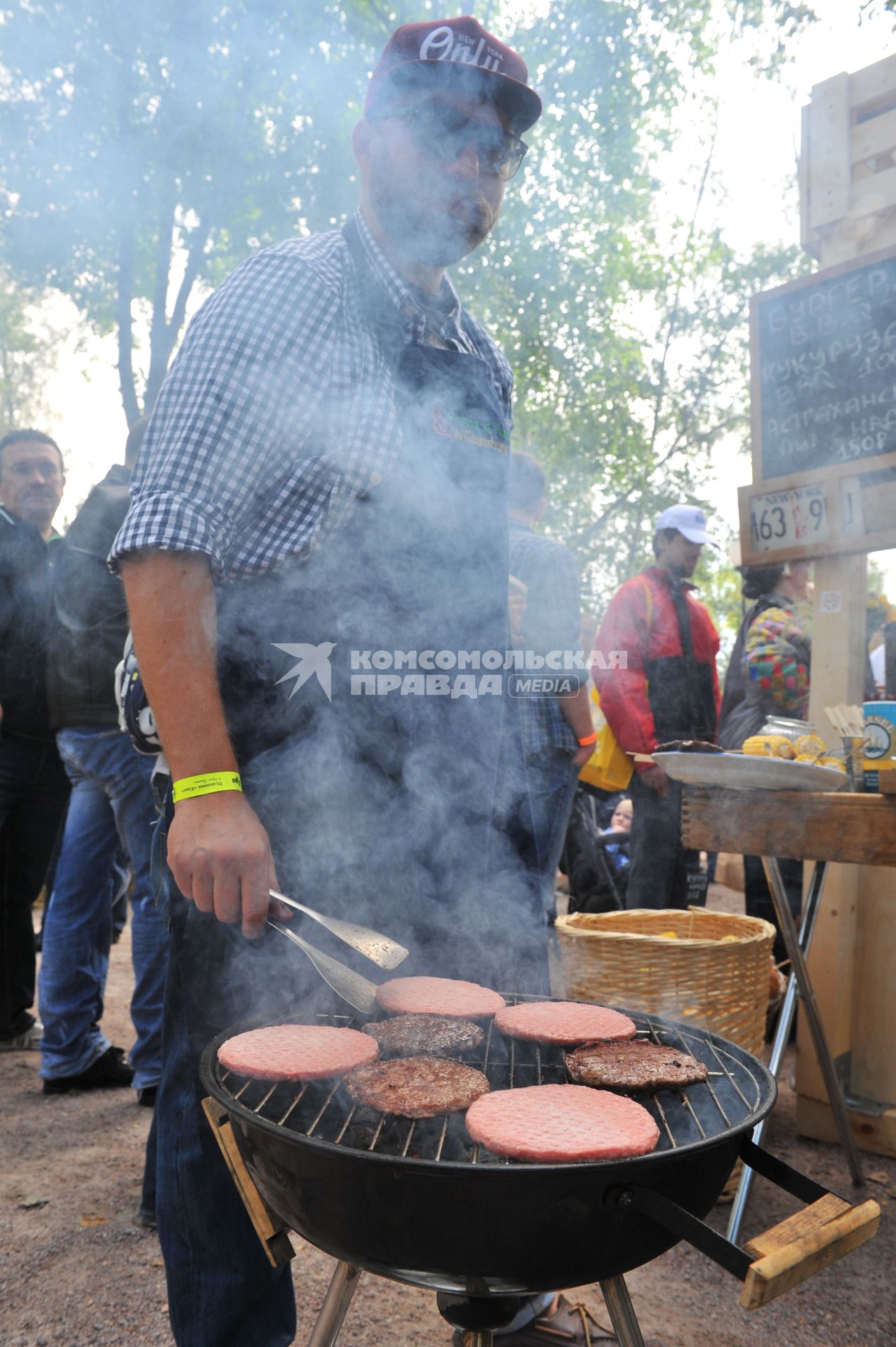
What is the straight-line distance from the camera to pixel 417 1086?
1.26 metres

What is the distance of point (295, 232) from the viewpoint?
973cm

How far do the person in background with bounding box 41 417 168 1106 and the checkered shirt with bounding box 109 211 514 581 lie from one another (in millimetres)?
1579

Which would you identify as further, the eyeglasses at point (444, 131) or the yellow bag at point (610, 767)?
the yellow bag at point (610, 767)

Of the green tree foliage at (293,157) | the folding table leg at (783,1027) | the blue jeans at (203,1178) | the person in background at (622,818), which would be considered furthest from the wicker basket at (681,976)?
the green tree foliage at (293,157)

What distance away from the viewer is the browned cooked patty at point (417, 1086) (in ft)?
3.94

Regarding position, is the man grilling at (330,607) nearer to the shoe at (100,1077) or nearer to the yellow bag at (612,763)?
the shoe at (100,1077)

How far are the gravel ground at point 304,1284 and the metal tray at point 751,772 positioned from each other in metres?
1.27

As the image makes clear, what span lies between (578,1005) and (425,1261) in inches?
23.1

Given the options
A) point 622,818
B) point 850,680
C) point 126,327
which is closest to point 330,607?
point 850,680

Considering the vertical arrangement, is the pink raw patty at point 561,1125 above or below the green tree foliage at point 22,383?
below

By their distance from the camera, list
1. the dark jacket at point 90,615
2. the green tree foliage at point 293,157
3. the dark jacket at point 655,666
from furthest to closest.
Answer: the green tree foliage at point 293,157 → the dark jacket at point 655,666 → the dark jacket at point 90,615

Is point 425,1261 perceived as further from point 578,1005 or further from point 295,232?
point 295,232

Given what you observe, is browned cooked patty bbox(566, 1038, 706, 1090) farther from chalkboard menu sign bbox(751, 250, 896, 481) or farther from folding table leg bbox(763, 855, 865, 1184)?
chalkboard menu sign bbox(751, 250, 896, 481)

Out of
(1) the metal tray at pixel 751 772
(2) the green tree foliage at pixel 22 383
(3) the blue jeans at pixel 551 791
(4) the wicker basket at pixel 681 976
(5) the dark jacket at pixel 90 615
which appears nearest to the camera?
(1) the metal tray at pixel 751 772
